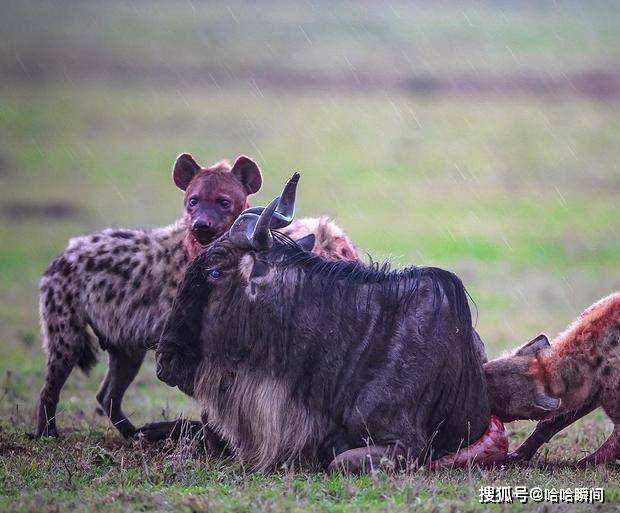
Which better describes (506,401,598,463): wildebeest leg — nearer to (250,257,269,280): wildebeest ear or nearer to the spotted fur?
the spotted fur

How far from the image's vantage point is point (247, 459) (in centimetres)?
705

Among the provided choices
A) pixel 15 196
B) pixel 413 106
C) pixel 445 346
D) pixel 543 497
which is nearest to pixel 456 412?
pixel 445 346

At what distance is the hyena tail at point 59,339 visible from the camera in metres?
8.23

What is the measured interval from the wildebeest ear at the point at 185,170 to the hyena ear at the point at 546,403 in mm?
3302

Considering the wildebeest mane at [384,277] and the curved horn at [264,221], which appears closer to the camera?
the curved horn at [264,221]

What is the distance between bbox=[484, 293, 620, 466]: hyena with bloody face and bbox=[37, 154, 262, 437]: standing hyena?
232cm

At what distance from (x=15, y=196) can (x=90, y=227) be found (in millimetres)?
4007

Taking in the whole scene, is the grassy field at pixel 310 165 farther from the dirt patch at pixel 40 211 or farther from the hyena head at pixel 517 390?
the hyena head at pixel 517 390

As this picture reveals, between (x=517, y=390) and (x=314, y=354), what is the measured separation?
1.27m

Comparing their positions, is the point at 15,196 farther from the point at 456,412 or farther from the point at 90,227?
the point at 456,412

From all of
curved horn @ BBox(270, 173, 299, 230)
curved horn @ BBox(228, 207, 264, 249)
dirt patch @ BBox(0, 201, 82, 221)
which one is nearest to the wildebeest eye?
curved horn @ BBox(228, 207, 264, 249)

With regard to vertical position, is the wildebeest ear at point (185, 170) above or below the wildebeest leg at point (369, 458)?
above

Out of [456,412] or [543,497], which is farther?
[456,412]

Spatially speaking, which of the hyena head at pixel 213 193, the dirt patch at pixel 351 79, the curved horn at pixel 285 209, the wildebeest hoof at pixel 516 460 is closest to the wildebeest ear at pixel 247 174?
the hyena head at pixel 213 193
